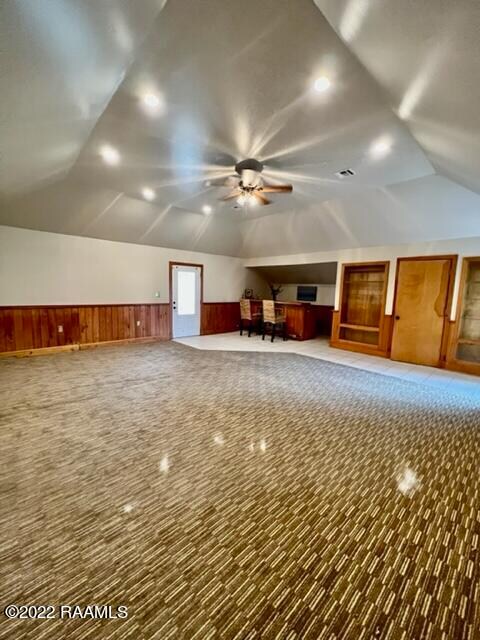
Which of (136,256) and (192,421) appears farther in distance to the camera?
(136,256)

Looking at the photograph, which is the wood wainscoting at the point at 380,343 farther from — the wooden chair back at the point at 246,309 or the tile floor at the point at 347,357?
the wooden chair back at the point at 246,309

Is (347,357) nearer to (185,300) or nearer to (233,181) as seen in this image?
(233,181)

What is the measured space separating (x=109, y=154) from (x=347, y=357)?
5.35 metres

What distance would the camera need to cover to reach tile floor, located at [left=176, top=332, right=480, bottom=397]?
14.4 ft

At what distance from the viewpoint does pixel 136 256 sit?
6.54 metres

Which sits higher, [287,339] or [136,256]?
[136,256]

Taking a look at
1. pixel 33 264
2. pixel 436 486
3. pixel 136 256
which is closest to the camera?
pixel 436 486

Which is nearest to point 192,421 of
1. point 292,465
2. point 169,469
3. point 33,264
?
point 169,469


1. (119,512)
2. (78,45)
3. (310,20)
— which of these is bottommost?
(119,512)

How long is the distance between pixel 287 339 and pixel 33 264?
5979mm

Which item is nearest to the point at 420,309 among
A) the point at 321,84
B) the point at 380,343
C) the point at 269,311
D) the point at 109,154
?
the point at 380,343

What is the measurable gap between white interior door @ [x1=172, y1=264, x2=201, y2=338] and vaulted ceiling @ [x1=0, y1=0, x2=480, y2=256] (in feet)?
8.82

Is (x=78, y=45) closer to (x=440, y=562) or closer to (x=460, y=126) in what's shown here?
(x=460, y=126)

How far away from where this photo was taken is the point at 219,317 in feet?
27.3
